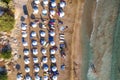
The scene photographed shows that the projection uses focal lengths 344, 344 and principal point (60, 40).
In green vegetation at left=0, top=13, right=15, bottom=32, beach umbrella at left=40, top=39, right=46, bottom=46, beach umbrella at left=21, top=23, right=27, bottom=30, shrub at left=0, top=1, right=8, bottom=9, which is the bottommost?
beach umbrella at left=40, top=39, right=46, bottom=46

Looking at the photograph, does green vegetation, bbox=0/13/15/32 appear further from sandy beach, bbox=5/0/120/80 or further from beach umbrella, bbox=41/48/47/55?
sandy beach, bbox=5/0/120/80

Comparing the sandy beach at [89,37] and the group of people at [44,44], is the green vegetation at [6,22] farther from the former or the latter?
the sandy beach at [89,37]

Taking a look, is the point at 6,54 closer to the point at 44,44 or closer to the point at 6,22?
the point at 6,22

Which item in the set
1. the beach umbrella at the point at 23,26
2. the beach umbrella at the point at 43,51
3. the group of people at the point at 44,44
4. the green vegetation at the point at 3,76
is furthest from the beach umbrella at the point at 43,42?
the green vegetation at the point at 3,76

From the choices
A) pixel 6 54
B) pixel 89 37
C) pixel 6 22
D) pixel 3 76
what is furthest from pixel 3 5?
pixel 89 37

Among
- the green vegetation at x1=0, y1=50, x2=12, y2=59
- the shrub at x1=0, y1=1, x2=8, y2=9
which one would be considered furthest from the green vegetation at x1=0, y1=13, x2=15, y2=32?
the green vegetation at x1=0, y1=50, x2=12, y2=59

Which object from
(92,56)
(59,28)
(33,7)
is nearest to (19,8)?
(33,7)

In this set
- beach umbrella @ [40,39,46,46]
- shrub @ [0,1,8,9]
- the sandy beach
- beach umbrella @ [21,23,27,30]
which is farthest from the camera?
the sandy beach

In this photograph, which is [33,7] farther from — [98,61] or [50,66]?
[98,61]
